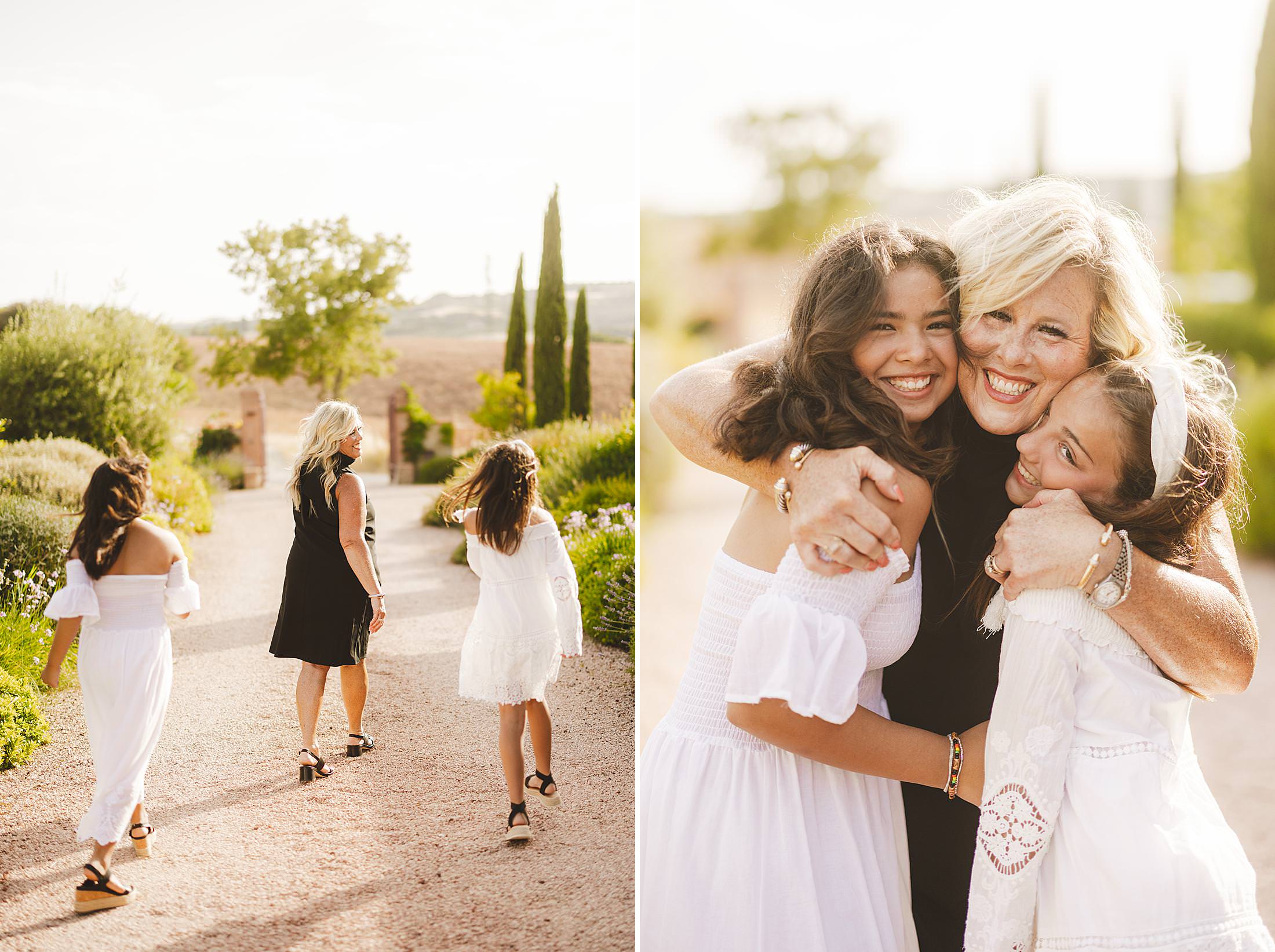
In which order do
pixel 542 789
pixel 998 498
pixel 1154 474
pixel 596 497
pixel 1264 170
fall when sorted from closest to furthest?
pixel 1154 474
pixel 998 498
pixel 542 789
pixel 596 497
pixel 1264 170

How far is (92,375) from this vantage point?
2.07 metres

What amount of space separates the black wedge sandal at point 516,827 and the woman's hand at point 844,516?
115cm

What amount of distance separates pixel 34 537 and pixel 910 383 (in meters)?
1.83

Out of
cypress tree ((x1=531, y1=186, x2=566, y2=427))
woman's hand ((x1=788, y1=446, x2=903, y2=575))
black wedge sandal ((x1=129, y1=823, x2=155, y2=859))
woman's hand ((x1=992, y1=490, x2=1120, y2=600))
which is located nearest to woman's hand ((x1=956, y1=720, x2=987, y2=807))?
woman's hand ((x1=992, y1=490, x2=1120, y2=600))

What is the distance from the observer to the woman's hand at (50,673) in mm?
1942

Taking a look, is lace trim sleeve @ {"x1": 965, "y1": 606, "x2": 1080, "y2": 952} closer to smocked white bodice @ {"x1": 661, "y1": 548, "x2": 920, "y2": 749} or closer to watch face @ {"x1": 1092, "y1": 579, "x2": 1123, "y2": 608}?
watch face @ {"x1": 1092, "y1": 579, "x2": 1123, "y2": 608}

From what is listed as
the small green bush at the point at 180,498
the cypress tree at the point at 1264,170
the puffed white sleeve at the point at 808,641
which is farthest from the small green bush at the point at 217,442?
the cypress tree at the point at 1264,170

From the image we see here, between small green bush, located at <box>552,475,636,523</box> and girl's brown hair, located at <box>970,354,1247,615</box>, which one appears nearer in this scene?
girl's brown hair, located at <box>970,354,1247,615</box>

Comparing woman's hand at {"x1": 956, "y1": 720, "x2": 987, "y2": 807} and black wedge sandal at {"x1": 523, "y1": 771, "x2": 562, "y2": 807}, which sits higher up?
woman's hand at {"x1": 956, "y1": 720, "x2": 987, "y2": 807}

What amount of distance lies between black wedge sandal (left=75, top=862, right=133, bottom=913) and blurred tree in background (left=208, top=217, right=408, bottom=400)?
1099mm

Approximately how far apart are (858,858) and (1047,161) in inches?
421

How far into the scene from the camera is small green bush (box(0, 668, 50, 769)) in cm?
191

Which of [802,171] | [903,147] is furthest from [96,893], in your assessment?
[802,171]

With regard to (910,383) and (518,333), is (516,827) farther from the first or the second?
(910,383)
